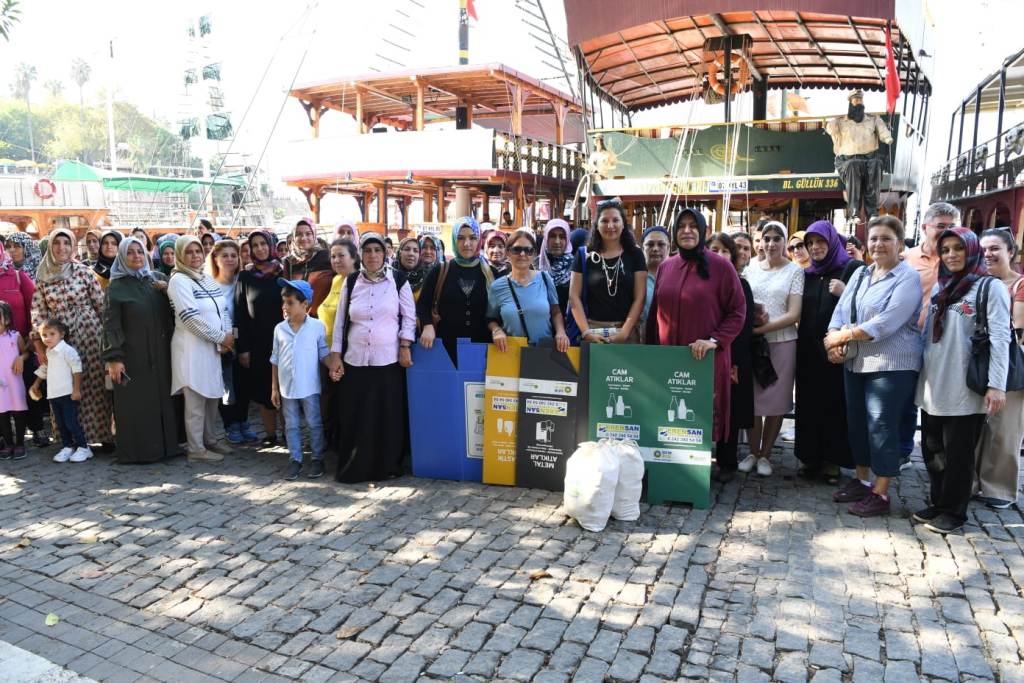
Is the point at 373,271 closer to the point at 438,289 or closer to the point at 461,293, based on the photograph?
the point at 438,289

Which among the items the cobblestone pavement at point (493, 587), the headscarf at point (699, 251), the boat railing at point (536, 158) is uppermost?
the boat railing at point (536, 158)

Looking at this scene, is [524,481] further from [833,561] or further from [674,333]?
[833,561]

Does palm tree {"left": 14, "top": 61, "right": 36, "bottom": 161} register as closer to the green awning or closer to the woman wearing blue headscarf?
the green awning

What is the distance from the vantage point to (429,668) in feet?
9.73

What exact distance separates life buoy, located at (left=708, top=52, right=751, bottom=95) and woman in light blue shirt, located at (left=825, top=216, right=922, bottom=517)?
11183mm

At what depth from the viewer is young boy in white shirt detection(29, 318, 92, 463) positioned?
5746 mm

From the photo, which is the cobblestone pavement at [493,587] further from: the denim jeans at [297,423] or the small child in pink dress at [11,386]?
the small child in pink dress at [11,386]

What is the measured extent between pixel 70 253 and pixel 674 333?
506cm

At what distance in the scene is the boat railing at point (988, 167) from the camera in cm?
1372

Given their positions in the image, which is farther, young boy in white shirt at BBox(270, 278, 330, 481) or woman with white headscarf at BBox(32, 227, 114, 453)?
woman with white headscarf at BBox(32, 227, 114, 453)

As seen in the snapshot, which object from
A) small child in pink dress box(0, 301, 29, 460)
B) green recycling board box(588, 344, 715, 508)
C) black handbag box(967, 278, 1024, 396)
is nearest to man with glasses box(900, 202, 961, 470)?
black handbag box(967, 278, 1024, 396)

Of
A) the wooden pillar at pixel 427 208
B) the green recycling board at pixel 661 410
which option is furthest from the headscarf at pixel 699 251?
the wooden pillar at pixel 427 208

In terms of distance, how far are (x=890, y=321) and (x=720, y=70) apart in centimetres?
1213

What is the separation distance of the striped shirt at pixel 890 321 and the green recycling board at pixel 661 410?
0.97 m
